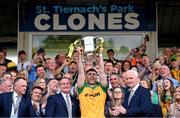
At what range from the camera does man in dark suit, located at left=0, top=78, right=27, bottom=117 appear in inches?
344

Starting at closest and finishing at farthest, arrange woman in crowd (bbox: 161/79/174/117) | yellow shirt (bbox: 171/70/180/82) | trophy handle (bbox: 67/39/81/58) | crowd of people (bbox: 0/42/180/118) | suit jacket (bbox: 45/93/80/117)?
1. crowd of people (bbox: 0/42/180/118)
2. suit jacket (bbox: 45/93/80/117)
3. trophy handle (bbox: 67/39/81/58)
4. woman in crowd (bbox: 161/79/174/117)
5. yellow shirt (bbox: 171/70/180/82)

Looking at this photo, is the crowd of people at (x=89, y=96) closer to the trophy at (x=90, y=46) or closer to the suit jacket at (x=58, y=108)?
the suit jacket at (x=58, y=108)

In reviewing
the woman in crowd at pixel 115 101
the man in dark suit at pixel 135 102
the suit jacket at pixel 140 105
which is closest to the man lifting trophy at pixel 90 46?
the woman in crowd at pixel 115 101

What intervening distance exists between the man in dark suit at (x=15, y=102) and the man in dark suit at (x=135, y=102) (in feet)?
4.86

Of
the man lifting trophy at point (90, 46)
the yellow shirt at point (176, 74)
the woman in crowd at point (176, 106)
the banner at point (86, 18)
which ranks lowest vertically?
the woman in crowd at point (176, 106)

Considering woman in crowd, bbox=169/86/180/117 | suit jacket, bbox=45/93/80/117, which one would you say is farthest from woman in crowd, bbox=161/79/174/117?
suit jacket, bbox=45/93/80/117

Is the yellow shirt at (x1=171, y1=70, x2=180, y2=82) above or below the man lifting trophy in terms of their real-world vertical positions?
below

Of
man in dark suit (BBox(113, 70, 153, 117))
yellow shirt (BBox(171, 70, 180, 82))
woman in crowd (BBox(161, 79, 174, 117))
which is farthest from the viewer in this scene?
yellow shirt (BBox(171, 70, 180, 82))

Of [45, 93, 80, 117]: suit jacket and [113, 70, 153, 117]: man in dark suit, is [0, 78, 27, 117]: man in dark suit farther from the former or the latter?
[113, 70, 153, 117]: man in dark suit

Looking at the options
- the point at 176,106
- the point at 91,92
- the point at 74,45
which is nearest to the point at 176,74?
the point at 176,106

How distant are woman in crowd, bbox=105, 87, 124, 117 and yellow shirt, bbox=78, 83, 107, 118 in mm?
93

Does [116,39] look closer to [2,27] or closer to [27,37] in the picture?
[27,37]

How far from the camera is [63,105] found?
898cm

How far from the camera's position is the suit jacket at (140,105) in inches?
331
